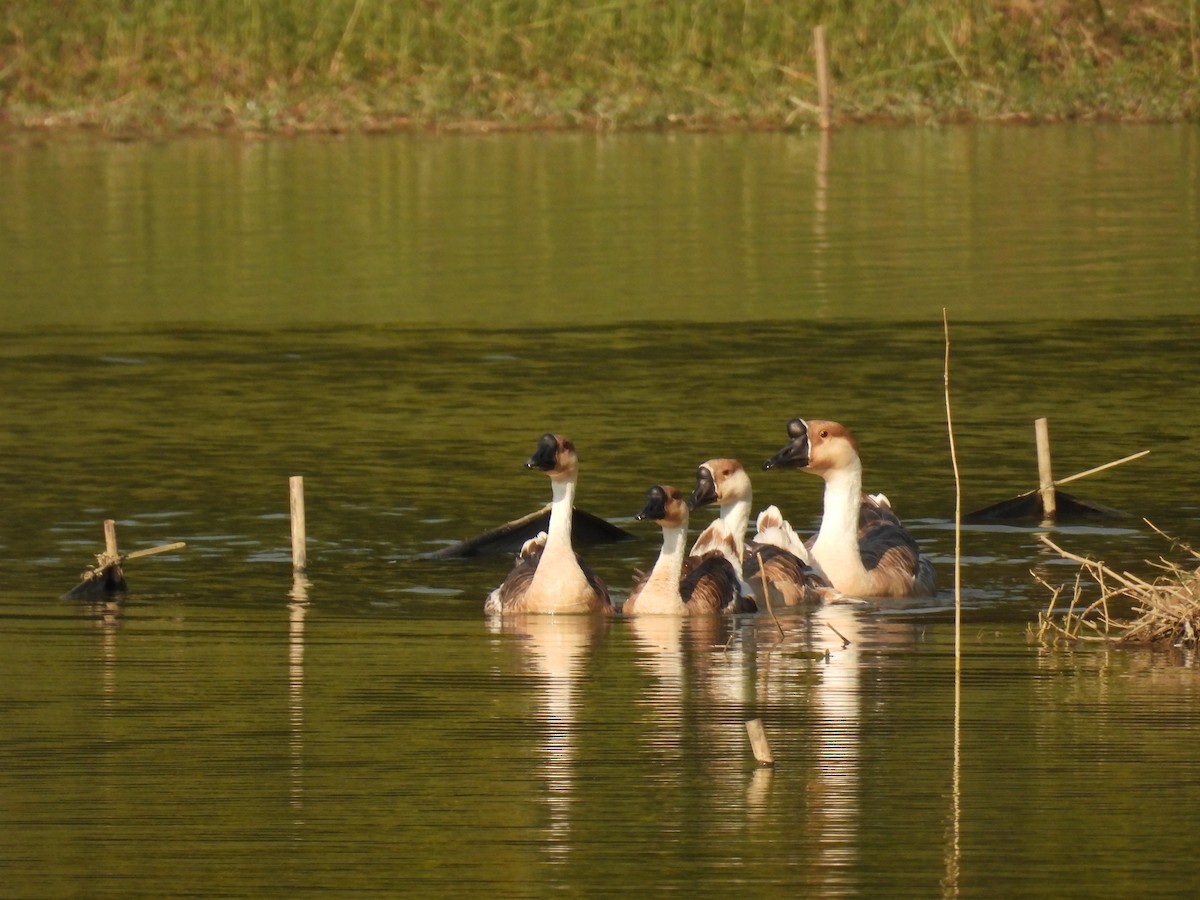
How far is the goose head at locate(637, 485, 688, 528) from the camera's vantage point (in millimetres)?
13172

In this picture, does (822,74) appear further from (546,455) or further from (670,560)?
(670,560)

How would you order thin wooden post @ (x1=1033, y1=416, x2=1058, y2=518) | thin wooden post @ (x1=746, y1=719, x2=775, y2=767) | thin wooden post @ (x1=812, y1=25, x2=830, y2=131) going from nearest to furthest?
1. thin wooden post @ (x1=746, y1=719, x2=775, y2=767)
2. thin wooden post @ (x1=1033, y1=416, x2=1058, y2=518)
3. thin wooden post @ (x1=812, y1=25, x2=830, y2=131)

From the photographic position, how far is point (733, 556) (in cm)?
1391

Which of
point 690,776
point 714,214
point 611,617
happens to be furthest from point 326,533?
point 714,214

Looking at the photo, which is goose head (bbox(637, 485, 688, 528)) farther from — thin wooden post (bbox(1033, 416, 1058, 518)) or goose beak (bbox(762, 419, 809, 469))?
thin wooden post (bbox(1033, 416, 1058, 518))

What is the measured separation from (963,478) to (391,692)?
6766 mm

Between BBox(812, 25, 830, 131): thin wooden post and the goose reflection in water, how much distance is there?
1386 inches

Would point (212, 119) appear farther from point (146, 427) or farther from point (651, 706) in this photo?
point (651, 706)

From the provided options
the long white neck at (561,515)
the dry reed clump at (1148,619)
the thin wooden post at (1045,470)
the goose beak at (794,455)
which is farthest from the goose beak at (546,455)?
the thin wooden post at (1045,470)

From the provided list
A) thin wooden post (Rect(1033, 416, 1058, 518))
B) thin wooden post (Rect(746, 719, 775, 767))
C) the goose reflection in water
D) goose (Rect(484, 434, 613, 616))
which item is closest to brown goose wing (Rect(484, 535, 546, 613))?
goose (Rect(484, 434, 613, 616))

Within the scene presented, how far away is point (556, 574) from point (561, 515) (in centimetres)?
29

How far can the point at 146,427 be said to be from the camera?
20.1 meters

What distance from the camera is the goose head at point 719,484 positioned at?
44.8ft

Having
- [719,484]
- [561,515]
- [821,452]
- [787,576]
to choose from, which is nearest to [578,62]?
[821,452]
